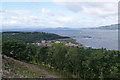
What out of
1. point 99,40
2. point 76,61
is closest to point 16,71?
point 76,61

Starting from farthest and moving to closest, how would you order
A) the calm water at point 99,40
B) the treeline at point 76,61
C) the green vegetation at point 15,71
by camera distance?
the calm water at point 99,40 → the treeline at point 76,61 → the green vegetation at point 15,71

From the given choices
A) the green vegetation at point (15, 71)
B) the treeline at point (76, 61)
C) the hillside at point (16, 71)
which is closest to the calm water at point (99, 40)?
the treeline at point (76, 61)

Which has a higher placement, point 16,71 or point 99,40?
point 99,40

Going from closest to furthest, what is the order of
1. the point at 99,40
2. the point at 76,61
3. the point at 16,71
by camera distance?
1. the point at 16,71
2. the point at 76,61
3. the point at 99,40

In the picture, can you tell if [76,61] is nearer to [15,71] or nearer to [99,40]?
[15,71]

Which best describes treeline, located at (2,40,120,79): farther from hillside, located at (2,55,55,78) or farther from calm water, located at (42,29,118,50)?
calm water, located at (42,29,118,50)

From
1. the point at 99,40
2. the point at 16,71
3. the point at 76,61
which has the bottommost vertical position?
the point at 76,61

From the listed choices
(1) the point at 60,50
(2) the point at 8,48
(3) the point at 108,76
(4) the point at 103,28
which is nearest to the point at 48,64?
(1) the point at 60,50

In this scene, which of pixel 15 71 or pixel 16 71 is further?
pixel 16 71

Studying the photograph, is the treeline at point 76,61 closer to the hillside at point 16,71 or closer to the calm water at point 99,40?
the hillside at point 16,71

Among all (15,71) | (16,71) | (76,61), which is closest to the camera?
(15,71)
